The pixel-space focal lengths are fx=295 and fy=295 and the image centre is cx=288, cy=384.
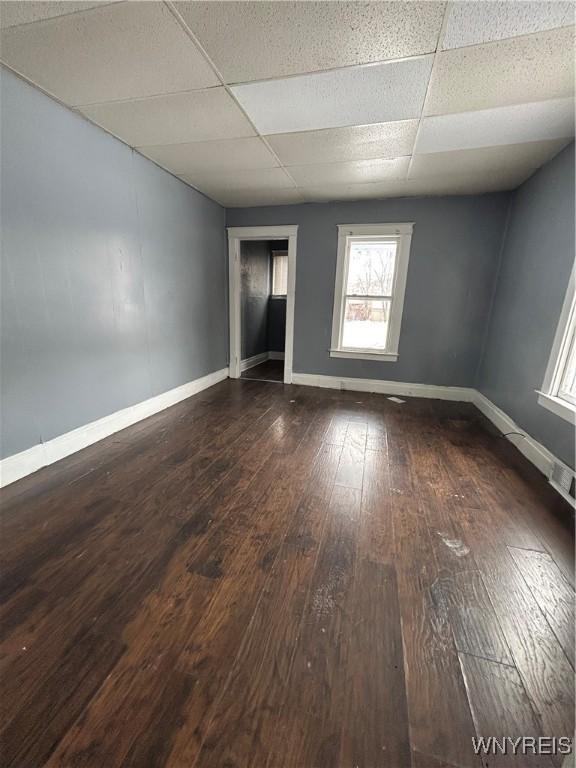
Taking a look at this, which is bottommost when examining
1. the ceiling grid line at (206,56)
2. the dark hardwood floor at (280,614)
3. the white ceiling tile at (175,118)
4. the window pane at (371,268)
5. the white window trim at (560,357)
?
the dark hardwood floor at (280,614)

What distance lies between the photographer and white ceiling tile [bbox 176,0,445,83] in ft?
4.32

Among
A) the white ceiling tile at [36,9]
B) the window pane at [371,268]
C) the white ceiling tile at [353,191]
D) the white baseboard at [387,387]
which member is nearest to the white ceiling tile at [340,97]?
the white ceiling tile at [36,9]

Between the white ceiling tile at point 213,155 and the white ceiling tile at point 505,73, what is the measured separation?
1363 mm

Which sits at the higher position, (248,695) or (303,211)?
(303,211)

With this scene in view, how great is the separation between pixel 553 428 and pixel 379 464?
1.28 m

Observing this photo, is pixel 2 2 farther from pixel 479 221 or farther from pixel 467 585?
pixel 479 221

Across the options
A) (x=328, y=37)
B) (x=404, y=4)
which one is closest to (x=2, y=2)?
(x=328, y=37)

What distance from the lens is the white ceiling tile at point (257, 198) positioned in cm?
356

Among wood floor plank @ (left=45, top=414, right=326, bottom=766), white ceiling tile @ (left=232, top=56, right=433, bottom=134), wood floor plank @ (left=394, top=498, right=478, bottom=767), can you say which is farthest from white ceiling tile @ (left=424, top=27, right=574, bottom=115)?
wood floor plank @ (left=45, top=414, right=326, bottom=766)

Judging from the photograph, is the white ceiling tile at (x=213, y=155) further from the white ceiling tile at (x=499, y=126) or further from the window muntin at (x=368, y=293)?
the window muntin at (x=368, y=293)

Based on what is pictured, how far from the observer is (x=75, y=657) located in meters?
0.97

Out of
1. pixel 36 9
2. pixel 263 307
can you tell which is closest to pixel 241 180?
pixel 36 9

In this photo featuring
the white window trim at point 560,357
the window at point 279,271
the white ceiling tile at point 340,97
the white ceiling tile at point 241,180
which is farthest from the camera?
the window at point 279,271

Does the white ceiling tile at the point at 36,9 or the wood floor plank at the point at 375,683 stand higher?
the white ceiling tile at the point at 36,9
